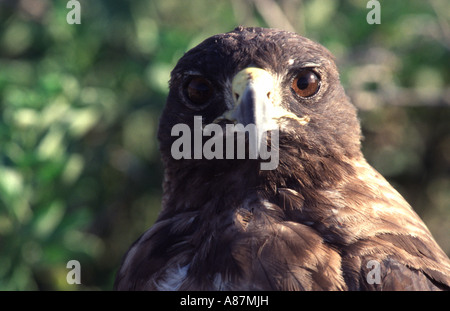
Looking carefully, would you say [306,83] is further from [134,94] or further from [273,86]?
[134,94]

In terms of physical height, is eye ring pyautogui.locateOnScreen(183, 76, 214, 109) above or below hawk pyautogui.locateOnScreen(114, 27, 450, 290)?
above

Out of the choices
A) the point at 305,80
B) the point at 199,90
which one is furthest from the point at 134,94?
the point at 305,80

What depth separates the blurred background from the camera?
14.3 feet

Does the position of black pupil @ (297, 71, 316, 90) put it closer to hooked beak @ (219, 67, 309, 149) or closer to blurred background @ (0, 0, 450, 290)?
hooked beak @ (219, 67, 309, 149)

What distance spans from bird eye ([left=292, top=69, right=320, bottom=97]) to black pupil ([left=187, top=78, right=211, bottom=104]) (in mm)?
397

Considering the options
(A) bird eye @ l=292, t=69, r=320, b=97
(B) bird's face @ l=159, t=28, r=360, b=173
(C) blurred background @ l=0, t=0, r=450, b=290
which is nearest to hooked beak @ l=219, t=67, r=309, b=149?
(B) bird's face @ l=159, t=28, r=360, b=173

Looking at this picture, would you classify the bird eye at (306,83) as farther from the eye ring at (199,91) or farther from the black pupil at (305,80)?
the eye ring at (199,91)

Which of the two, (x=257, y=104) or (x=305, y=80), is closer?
(x=257, y=104)

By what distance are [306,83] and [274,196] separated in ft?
1.83

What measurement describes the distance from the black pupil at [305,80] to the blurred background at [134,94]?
67.0 inches

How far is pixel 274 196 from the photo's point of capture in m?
2.72

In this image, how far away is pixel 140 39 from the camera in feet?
16.9

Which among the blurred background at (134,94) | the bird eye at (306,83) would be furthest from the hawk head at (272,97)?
the blurred background at (134,94)
